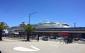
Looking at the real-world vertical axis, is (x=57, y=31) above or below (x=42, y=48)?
above

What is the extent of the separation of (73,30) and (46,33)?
1754 cm

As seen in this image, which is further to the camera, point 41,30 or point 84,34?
point 41,30

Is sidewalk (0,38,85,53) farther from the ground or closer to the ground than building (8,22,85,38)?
closer to the ground

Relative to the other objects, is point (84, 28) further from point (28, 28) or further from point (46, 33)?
point (28, 28)

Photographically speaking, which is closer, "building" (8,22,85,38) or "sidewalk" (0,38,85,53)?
"sidewalk" (0,38,85,53)

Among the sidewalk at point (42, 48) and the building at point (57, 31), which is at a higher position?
the building at point (57, 31)

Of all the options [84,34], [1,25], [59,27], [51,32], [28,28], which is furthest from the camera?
[59,27]

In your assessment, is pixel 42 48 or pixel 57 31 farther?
pixel 57 31

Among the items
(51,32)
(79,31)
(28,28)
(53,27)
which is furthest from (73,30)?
(28,28)

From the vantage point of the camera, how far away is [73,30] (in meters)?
145

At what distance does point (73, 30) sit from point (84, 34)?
24.7 feet

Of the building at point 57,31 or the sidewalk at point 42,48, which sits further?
the building at point 57,31

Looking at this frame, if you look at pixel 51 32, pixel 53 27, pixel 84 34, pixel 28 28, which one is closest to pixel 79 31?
pixel 84 34

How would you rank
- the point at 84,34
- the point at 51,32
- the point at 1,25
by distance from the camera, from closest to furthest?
the point at 1,25 → the point at 84,34 → the point at 51,32
